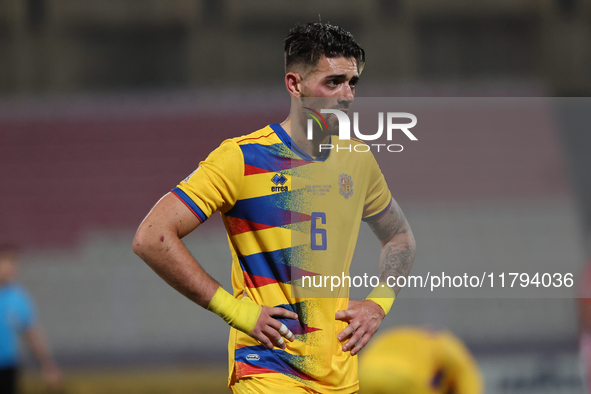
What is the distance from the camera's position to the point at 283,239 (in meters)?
2.11

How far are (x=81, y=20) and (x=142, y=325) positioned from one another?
24.7 ft

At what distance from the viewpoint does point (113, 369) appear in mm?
8078

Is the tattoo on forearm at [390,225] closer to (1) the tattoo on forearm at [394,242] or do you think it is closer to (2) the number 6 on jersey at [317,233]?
(1) the tattoo on forearm at [394,242]

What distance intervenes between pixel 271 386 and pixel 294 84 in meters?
1.16

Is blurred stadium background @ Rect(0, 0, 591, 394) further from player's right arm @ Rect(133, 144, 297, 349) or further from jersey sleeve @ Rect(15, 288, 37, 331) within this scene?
player's right arm @ Rect(133, 144, 297, 349)

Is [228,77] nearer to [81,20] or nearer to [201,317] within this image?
[81,20]

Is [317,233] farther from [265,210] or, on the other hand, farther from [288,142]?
[288,142]

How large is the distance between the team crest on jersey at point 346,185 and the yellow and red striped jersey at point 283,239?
0.07 ft

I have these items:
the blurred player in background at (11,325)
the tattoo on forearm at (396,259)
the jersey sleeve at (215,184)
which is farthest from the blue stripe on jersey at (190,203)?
the blurred player in background at (11,325)

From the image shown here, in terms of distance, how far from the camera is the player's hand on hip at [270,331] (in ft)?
6.48

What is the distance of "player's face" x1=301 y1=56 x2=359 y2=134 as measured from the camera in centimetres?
220

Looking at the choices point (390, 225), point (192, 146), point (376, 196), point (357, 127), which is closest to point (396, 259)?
point (390, 225)

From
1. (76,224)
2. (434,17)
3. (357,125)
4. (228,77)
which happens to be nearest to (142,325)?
(76,224)

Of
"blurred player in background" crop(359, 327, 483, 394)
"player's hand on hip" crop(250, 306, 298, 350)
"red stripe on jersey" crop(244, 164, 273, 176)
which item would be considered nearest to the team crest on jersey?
"red stripe on jersey" crop(244, 164, 273, 176)
